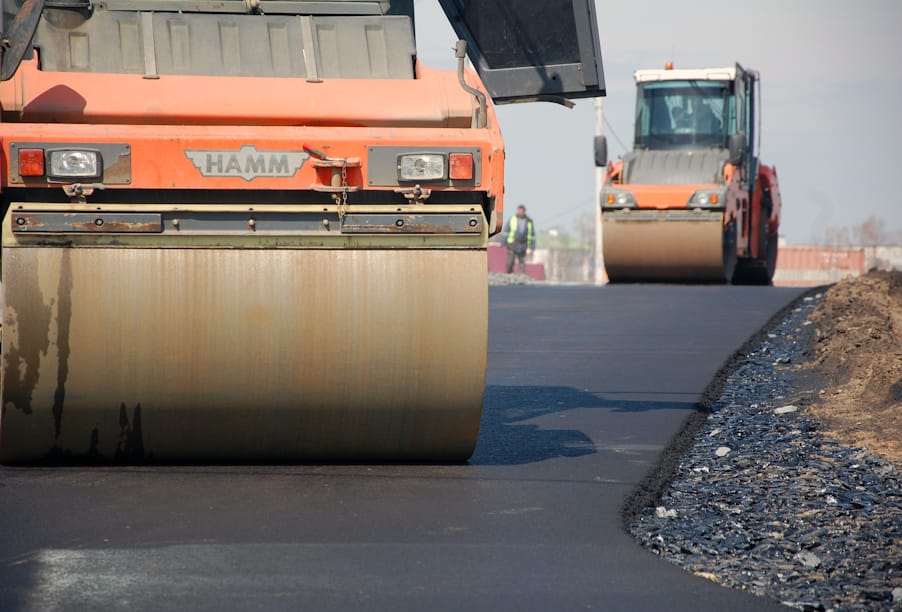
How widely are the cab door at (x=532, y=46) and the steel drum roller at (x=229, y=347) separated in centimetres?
111

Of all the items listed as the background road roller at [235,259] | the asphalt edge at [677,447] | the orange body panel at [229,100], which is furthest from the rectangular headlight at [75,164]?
the asphalt edge at [677,447]

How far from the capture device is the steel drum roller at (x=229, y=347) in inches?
200

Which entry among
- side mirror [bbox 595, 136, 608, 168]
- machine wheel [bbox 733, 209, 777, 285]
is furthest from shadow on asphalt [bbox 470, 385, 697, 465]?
machine wheel [bbox 733, 209, 777, 285]

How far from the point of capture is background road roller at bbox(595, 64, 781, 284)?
18859 millimetres

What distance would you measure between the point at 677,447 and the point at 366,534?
2.41m

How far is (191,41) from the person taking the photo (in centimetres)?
571

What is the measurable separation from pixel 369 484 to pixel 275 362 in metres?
0.59

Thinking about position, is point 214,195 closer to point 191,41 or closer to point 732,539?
point 191,41

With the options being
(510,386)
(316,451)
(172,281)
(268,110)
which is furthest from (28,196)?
(510,386)

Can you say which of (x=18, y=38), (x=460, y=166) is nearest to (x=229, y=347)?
(x=460, y=166)

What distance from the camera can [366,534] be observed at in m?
4.40

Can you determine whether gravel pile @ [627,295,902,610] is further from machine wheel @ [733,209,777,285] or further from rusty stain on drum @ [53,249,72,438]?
machine wheel @ [733,209,777,285]

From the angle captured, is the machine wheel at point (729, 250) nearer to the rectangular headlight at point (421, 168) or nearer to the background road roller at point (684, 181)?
the background road roller at point (684, 181)

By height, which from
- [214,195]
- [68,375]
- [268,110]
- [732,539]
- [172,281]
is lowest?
[732,539]
